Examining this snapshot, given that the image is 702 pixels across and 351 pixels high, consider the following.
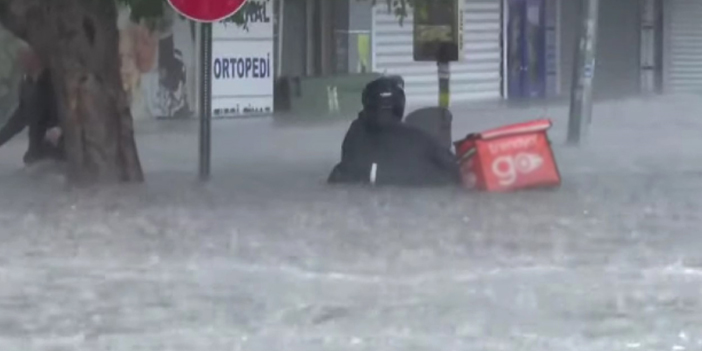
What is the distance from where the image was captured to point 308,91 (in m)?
28.9

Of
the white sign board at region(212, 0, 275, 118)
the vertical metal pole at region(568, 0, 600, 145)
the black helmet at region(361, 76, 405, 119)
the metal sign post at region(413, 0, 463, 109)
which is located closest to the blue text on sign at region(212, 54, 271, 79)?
the white sign board at region(212, 0, 275, 118)

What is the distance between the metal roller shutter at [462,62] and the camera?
3228 cm

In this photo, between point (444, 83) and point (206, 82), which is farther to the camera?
point (444, 83)

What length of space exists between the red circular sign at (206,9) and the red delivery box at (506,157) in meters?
2.34

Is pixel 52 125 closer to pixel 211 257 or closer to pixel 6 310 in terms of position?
pixel 211 257

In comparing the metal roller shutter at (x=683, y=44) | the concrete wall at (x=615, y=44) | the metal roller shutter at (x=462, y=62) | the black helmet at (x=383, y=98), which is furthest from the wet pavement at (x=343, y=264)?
the metal roller shutter at (x=683, y=44)

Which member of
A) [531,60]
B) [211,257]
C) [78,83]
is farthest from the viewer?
[531,60]

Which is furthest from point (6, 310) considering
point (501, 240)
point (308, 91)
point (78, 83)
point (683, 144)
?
point (308, 91)

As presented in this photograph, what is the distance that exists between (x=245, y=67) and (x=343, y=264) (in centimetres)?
1618

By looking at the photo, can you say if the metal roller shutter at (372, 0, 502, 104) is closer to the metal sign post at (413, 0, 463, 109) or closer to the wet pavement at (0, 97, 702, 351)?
the metal sign post at (413, 0, 463, 109)

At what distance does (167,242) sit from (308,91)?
51.0ft

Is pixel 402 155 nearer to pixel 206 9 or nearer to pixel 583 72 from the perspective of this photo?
pixel 206 9

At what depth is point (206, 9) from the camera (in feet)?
51.5

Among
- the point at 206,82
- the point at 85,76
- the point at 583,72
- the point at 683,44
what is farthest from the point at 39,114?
the point at 683,44
